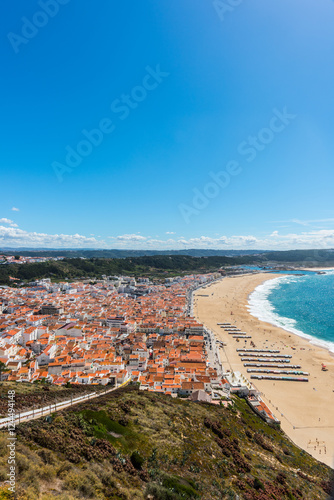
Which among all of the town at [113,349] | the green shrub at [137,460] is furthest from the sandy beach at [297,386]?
the green shrub at [137,460]

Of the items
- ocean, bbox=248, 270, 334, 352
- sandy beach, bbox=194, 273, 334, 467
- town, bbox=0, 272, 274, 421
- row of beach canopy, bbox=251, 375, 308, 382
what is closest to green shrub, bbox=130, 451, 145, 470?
town, bbox=0, 272, 274, 421

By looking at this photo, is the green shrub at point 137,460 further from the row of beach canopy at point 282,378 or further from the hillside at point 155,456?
the row of beach canopy at point 282,378

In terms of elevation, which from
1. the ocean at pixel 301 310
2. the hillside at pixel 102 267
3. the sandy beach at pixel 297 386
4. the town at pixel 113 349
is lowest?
the sandy beach at pixel 297 386

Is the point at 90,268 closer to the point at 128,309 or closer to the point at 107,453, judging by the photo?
the point at 128,309

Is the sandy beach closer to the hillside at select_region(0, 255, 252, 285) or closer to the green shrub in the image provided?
the green shrub

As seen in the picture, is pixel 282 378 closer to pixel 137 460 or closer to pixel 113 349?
pixel 113 349

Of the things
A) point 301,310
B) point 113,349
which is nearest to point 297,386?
point 113,349
